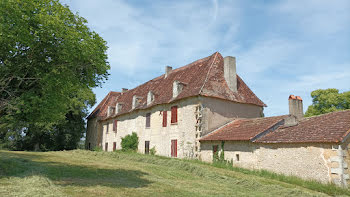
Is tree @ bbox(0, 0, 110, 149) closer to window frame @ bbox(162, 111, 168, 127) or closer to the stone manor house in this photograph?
the stone manor house

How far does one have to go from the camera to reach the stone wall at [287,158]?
12609 mm

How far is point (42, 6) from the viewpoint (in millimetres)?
10023

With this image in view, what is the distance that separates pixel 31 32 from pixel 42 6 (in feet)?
3.50

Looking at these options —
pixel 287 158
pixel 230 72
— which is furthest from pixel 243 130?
pixel 230 72

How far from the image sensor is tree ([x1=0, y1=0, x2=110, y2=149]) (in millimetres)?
9414

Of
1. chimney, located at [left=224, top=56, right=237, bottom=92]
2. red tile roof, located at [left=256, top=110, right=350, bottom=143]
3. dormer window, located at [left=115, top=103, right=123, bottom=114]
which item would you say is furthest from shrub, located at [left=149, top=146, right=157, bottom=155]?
red tile roof, located at [left=256, top=110, right=350, bottom=143]

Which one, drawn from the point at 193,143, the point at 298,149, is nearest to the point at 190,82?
the point at 193,143

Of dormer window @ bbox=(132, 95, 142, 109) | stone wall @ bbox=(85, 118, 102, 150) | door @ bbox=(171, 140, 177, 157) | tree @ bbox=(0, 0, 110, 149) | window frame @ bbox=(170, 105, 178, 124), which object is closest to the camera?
tree @ bbox=(0, 0, 110, 149)

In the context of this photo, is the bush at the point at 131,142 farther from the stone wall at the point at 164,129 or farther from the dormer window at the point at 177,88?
the dormer window at the point at 177,88

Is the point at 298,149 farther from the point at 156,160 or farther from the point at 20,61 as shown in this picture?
the point at 20,61

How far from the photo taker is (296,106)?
18.1 m

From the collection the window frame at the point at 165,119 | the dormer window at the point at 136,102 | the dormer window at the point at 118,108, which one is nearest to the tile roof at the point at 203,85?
the dormer window at the point at 136,102

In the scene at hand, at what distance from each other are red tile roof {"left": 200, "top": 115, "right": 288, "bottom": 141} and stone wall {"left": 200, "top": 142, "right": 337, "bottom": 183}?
45cm

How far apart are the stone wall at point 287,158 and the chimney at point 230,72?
5998 mm
